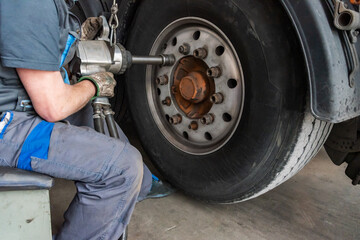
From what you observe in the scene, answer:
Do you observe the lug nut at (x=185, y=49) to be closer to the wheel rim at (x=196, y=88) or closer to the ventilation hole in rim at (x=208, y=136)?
the wheel rim at (x=196, y=88)

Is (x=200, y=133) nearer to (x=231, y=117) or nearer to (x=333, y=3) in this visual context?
(x=231, y=117)

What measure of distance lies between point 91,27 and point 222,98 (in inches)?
30.2

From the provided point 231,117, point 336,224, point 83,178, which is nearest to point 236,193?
point 231,117

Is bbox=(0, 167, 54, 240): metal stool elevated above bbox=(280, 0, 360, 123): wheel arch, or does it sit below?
below

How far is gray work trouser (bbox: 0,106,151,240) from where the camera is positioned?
1080 mm

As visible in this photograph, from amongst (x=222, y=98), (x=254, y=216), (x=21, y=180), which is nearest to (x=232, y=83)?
(x=222, y=98)

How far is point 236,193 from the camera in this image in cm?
139

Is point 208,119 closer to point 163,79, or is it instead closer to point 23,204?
point 163,79

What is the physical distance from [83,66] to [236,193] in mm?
873

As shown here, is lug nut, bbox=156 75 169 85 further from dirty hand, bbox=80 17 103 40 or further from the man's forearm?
the man's forearm

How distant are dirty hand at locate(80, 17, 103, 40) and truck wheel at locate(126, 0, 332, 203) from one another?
247 mm

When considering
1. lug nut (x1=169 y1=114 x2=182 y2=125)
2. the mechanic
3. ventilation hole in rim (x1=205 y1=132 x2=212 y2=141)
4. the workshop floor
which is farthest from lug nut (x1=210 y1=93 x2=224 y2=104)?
the workshop floor

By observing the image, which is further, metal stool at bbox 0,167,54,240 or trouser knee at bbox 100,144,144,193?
trouser knee at bbox 100,144,144,193

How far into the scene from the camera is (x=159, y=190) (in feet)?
5.65
